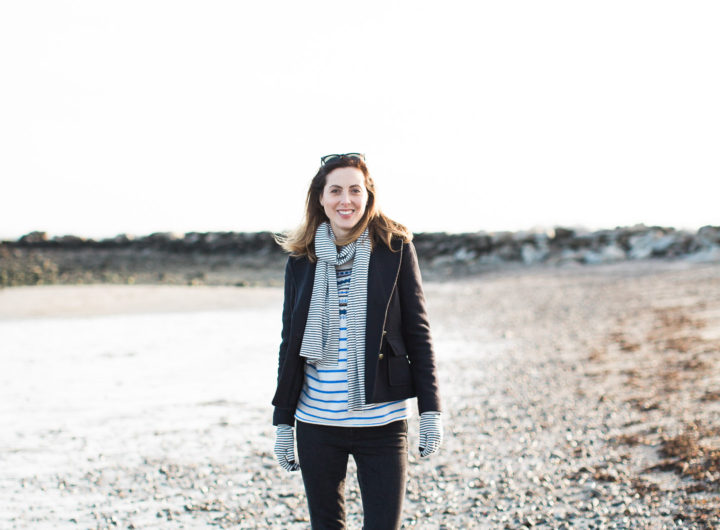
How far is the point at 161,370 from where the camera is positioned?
29.9 ft

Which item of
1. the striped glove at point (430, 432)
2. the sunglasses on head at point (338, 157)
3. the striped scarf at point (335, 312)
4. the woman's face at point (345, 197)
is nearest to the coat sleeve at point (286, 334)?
the striped scarf at point (335, 312)

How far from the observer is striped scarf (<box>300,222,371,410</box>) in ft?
8.09

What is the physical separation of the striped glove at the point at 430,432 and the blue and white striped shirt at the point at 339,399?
0.33 feet

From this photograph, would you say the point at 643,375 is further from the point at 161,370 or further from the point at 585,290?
the point at 585,290

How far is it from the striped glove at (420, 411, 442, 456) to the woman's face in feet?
2.60

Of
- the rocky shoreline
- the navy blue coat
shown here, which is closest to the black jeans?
the navy blue coat

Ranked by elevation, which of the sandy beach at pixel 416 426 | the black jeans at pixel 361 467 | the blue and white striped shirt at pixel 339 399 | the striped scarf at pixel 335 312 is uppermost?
the striped scarf at pixel 335 312

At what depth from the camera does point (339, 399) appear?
2.49m

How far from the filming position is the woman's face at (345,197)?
256 centimetres

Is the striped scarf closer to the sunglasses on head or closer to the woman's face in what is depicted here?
the woman's face

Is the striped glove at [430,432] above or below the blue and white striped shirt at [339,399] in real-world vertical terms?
below

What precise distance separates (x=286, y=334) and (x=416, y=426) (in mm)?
3881

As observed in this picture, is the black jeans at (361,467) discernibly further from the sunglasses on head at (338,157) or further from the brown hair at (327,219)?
the sunglasses on head at (338,157)

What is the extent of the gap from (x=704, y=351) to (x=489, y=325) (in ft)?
18.3
